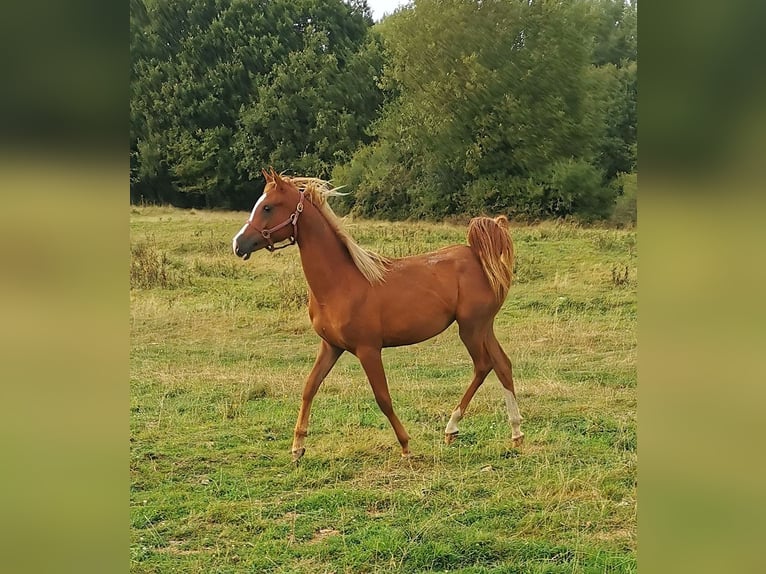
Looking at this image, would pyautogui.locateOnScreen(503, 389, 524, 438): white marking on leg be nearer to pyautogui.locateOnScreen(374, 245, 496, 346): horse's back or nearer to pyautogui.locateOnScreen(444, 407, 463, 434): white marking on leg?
pyautogui.locateOnScreen(444, 407, 463, 434): white marking on leg

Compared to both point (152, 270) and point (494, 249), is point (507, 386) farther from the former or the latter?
point (152, 270)

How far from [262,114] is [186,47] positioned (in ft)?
1.69

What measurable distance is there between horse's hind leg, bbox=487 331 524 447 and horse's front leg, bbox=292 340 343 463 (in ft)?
2.64

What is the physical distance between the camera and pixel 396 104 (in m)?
3.59

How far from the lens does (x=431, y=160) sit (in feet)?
11.7

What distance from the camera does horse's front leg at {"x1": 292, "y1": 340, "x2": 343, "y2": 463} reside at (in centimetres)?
337

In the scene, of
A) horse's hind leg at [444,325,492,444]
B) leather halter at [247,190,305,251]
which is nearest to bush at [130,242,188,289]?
leather halter at [247,190,305,251]

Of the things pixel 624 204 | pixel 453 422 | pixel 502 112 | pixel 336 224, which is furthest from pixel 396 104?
pixel 453 422

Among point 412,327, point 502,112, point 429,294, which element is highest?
point 502,112

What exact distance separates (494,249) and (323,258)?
0.88 metres
